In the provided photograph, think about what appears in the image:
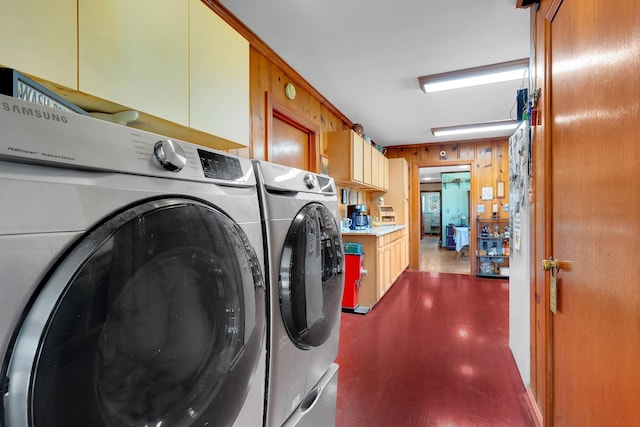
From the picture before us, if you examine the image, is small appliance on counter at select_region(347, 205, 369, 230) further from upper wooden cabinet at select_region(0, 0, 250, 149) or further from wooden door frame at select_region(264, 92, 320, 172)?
upper wooden cabinet at select_region(0, 0, 250, 149)

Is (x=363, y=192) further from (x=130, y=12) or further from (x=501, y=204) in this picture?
(x=130, y=12)

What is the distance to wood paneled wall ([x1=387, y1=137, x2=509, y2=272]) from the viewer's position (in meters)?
5.18

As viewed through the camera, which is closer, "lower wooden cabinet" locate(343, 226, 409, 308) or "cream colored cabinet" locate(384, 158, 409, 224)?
"lower wooden cabinet" locate(343, 226, 409, 308)

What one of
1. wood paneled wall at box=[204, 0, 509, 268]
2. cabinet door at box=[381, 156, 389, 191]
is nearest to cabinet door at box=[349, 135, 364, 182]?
wood paneled wall at box=[204, 0, 509, 268]

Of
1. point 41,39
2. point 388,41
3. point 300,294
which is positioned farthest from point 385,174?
point 41,39

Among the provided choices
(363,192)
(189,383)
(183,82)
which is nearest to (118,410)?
(189,383)

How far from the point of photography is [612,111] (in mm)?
811

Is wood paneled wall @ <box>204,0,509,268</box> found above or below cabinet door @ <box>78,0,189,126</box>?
above

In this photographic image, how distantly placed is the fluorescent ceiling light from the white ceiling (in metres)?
Result: 0.86

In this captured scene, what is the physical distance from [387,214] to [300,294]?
4.35 metres

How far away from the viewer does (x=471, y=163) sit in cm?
535

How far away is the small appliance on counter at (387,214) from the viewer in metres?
5.09

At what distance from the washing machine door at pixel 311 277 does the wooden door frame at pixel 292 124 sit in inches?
53.0

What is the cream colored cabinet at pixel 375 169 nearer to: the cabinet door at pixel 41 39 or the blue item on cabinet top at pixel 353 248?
the blue item on cabinet top at pixel 353 248
